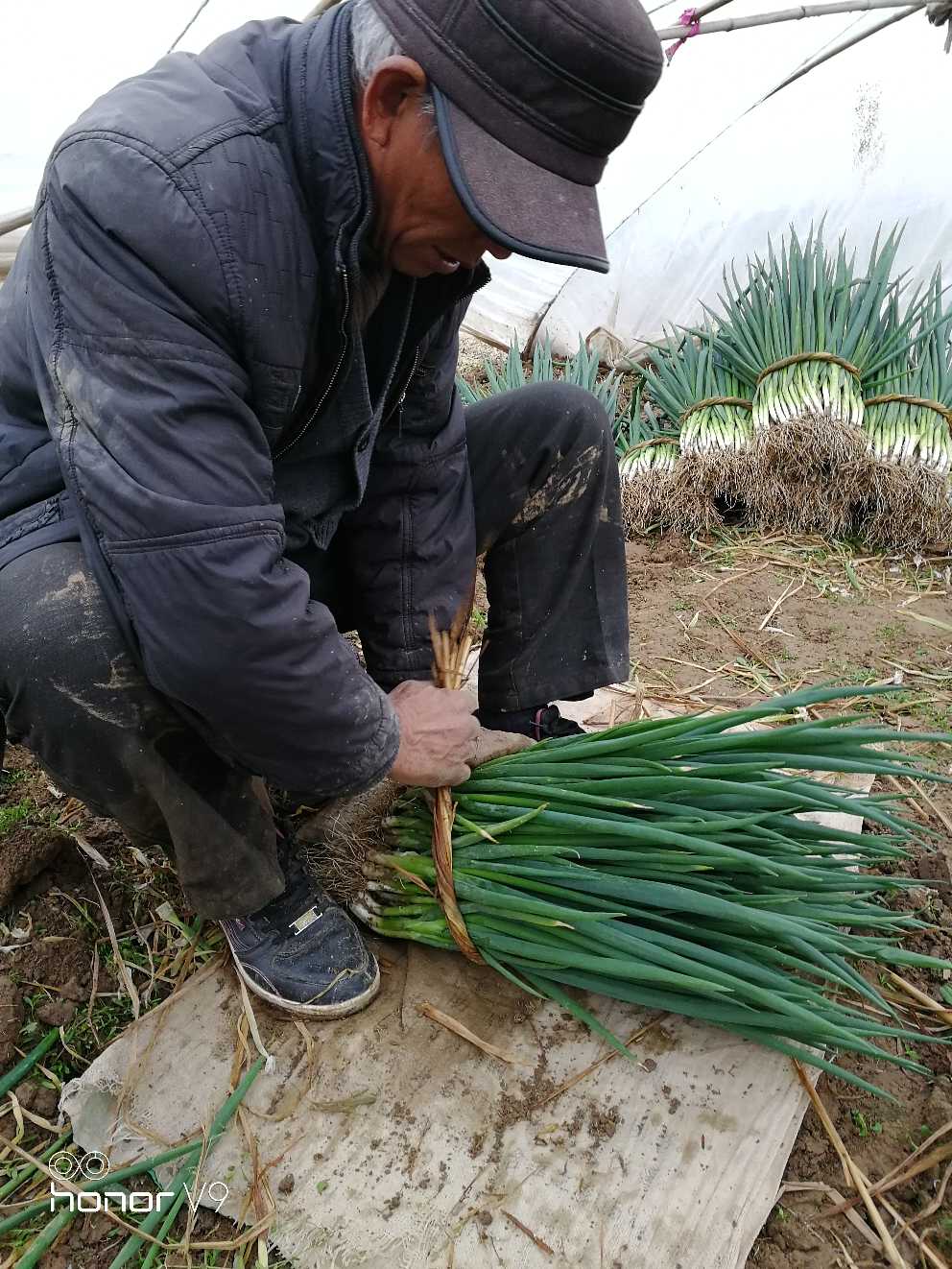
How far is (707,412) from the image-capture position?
11.2 feet

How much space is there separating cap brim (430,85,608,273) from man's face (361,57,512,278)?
0.04m

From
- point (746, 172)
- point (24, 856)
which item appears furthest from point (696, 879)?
point (746, 172)

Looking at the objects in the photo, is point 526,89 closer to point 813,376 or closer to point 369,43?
point 369,43

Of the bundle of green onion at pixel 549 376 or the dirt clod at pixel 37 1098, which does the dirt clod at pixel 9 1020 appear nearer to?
the dirt clod at pixel 37 1098

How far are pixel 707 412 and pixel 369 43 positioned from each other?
2.43 metres

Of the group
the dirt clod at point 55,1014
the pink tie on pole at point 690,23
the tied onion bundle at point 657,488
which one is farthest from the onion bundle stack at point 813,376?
the dirt clod at point 55,1014

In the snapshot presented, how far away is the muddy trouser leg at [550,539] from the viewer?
191 cm

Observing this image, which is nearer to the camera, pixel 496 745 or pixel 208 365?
pixel 208 365

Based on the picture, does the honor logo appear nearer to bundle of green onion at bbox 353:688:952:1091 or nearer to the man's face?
bundle of green onion at bbox 353:688:952:1091

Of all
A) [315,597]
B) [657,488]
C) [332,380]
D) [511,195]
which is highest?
[511,195]

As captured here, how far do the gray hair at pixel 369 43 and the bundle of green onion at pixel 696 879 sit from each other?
3.17ft

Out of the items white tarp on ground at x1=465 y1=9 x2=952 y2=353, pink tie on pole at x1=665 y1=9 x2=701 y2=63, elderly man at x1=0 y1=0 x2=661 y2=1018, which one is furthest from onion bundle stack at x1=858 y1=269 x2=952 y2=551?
elderly man at x1=0 y1=0 x2=661 y2=1018

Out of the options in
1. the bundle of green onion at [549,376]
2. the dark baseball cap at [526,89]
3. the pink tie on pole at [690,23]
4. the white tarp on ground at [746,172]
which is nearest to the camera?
the dark baseball cap at [526,89]

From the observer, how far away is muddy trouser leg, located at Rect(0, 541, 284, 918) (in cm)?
134
